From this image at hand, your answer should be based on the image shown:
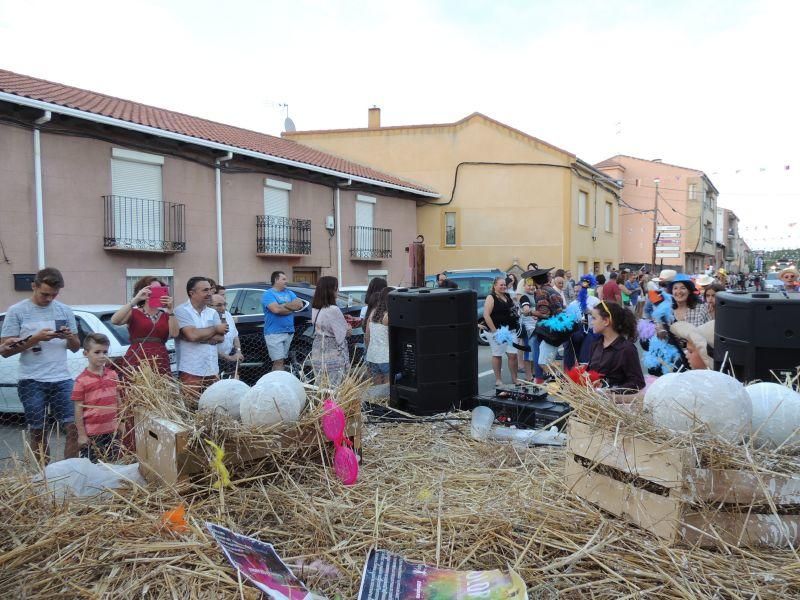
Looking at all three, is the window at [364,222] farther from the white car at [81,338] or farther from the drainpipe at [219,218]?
the white car at [81,338]

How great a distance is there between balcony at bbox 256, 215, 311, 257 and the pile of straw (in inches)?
531

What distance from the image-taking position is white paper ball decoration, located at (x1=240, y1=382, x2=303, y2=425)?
3.52 meters

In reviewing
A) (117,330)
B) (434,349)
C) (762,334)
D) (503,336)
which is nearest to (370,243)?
(503,336)

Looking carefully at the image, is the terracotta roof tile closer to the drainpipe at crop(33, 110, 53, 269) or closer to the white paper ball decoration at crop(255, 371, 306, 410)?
the drainpipe at crop(33, 110, 53, 269)

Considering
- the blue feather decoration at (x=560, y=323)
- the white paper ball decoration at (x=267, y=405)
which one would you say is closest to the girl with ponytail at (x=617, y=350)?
the white paper ball decoration at (x=267, y=405)

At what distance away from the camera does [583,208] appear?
1041 inches

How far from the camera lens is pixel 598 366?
4488mm

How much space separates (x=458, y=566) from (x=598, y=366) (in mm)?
2335

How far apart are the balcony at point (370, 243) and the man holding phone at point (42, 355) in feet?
49.4

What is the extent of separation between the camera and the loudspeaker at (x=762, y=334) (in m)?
4.17

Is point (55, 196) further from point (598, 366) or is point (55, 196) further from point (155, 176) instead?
point (598, 366)

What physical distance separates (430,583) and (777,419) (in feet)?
5.86

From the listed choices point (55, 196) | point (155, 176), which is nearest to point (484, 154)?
point (155, 176)

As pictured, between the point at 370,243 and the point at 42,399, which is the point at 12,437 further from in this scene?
the point at 370,243
